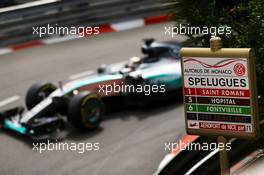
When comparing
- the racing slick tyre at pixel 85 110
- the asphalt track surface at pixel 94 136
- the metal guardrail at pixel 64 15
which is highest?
the metal guardrail at pixel 64 15

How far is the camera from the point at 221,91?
489cm

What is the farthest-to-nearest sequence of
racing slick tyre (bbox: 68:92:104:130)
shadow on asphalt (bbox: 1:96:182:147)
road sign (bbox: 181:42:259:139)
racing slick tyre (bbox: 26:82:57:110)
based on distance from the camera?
1. racing slick tyre (bbox: 26:82:57:110)
2. shadow on asphalt (bbox: 1:96:182:147)
3. racing slick tyre (bbox: 68:92:104:130)
4. road sign (bbox: 181:42:259:139)

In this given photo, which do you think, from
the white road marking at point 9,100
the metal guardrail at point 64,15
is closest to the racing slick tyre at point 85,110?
the white road marking at point 9,100

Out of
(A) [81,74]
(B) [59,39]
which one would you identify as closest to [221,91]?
(A) [81,74]

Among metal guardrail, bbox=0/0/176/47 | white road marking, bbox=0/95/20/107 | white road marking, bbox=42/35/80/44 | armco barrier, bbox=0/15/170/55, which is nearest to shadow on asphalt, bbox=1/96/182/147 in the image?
white road marking, bbox=0/95/20/107

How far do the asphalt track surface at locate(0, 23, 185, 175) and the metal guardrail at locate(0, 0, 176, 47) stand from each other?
0.68m

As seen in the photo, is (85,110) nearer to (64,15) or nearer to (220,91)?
(220,91)

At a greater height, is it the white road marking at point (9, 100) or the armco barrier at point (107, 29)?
the armco barrier at point (107, 29)

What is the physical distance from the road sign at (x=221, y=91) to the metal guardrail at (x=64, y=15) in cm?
733

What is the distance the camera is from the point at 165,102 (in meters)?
10.2

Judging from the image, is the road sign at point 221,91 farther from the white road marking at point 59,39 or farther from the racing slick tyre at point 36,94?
the white road marking at point 59,39

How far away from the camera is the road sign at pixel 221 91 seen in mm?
4746

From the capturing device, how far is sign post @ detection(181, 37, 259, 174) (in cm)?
475

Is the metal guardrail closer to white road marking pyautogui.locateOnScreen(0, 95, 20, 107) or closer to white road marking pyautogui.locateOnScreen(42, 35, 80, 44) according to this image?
white road marking pyautogui.locateOnScreen(42, 35, 80, 44)
